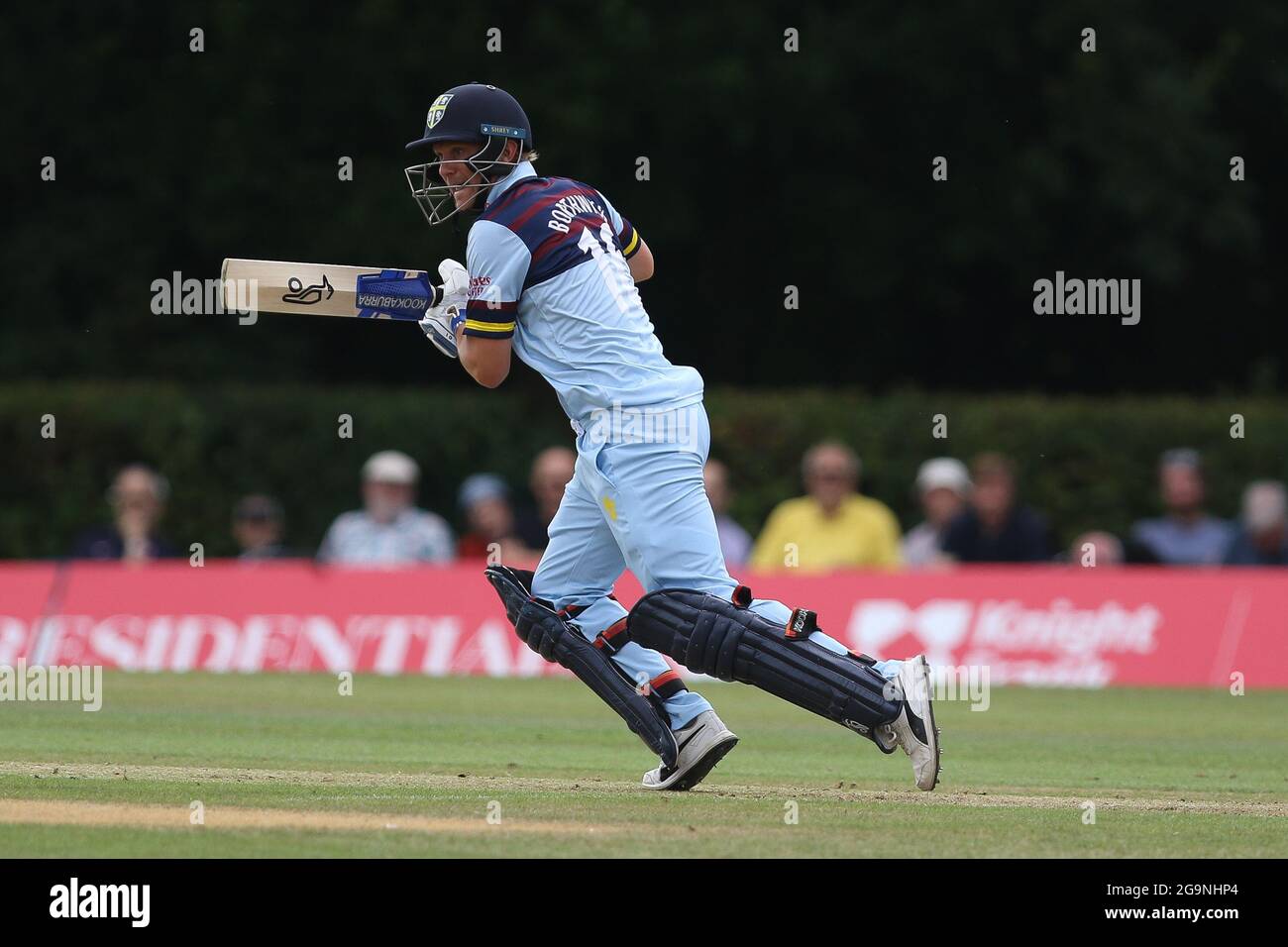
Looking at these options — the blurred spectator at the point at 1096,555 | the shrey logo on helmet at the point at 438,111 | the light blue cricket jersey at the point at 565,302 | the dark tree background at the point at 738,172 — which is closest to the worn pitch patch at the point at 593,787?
the light blue cricket jersey at the point at 565,302

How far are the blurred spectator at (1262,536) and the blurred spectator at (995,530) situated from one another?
4.71 feet

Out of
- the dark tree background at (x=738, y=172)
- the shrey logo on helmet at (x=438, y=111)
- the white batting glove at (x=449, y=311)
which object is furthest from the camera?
the dark tree background at (x=738, y=172)

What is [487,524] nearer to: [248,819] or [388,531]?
[388,531]

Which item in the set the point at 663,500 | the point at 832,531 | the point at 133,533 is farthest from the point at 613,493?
the point at 133,533

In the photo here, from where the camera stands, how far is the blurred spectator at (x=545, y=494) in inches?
654

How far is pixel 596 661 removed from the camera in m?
8.12

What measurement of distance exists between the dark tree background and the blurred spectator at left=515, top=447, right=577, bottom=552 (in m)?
6.30

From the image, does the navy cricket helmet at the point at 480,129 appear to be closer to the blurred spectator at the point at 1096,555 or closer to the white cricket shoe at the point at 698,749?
the white cricket shoe at the point at 698,749

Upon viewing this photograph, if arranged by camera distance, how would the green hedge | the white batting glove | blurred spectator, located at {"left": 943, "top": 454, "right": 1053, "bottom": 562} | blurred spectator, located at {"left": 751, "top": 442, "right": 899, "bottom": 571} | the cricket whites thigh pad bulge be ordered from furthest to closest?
the green hedge < blurred spectator, located at {"left": 751, "top": 442, "right": 899, "bottom": 571} < blurred spectator, located at {"left": 943, "top": 454, "right": 1053, "bottom": 562} < the white batting glove < the cricket whites thigh pad bulge

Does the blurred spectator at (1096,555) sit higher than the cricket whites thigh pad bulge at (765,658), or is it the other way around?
the cricket whites thigh pad bulge at (765,658)

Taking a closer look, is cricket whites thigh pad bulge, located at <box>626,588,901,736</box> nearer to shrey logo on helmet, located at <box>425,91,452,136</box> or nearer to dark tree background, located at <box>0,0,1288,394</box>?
shrey logo on helmet, located at <box>425,91,452,136</box>

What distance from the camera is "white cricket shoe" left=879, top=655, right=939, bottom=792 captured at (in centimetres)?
752

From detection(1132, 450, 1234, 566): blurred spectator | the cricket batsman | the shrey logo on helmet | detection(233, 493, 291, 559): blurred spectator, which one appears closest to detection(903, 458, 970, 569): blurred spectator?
detection(1132, 450, 1234, 566): blurred spectator

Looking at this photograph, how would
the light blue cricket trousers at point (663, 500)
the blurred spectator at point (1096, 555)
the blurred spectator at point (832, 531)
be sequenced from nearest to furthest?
the light blue cricket trousers at point (663, 500), the blurred spectator at point (832, 531), the blurred spectator at point (1096, 555)
